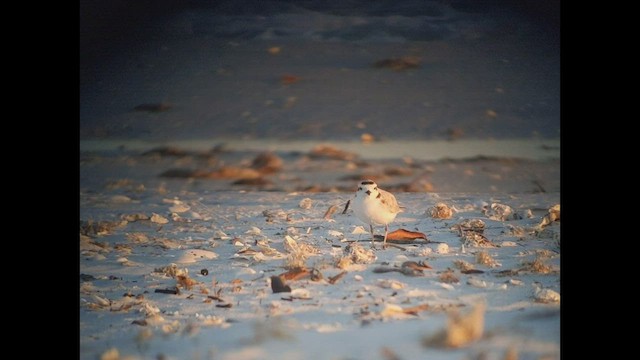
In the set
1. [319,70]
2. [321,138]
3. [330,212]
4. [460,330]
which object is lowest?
[460,330]

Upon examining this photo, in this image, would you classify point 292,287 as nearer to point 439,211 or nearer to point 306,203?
point 306,203

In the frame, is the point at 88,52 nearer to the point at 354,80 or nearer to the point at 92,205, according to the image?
the point at 92,205

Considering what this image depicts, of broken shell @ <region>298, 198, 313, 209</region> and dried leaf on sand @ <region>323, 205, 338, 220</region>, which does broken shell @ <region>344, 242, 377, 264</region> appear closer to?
dried leaf on sand @ <region>323, 205, 338, 220</region>

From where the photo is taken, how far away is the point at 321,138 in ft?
10.7

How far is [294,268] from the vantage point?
10.4 ft

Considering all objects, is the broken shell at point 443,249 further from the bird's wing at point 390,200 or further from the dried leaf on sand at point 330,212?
the dried leaf on sand at point 330,212

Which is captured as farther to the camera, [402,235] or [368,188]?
[402,235]

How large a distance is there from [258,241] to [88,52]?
1390 mm

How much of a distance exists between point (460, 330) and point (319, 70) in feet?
5.16

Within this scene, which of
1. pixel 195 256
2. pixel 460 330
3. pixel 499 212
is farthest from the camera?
pixel 499 212

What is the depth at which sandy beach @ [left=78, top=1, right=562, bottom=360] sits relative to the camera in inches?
127

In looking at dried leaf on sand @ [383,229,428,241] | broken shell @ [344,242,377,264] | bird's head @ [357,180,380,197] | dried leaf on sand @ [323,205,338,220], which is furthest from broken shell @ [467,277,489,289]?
dried leaf on sand @ [323,205,338,220]

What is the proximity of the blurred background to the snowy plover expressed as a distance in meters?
0.31

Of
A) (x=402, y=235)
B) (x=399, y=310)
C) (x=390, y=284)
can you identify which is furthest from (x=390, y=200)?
(x=399, y=310)
